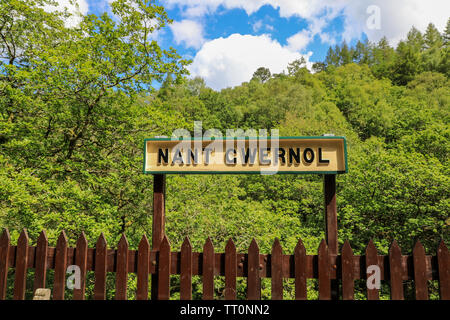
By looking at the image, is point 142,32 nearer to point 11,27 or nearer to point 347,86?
point 11,27

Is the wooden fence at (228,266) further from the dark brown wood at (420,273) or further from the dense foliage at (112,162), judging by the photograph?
the dense foliage at (112,162)

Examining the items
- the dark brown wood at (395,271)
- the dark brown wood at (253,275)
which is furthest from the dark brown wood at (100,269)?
the dark brown wood at (395,271)

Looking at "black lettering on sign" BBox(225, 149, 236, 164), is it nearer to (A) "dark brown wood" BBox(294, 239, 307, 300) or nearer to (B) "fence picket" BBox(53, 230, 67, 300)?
(A) "dark brown wood" BBox(294, 239, 307, 300)

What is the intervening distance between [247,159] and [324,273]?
1200 mm

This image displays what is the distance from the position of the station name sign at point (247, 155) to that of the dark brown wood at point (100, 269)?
0.79 meters

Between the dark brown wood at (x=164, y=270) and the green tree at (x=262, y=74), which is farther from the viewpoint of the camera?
the green tree at (x=262, y=74)

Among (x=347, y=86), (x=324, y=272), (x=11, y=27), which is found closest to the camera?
(x=324, y=272)

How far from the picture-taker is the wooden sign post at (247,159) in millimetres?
2488

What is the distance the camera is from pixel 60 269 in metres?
2.47

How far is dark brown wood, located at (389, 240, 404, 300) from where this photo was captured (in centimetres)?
223

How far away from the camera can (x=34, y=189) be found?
577 centimetres

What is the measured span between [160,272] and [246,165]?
4.12ft
